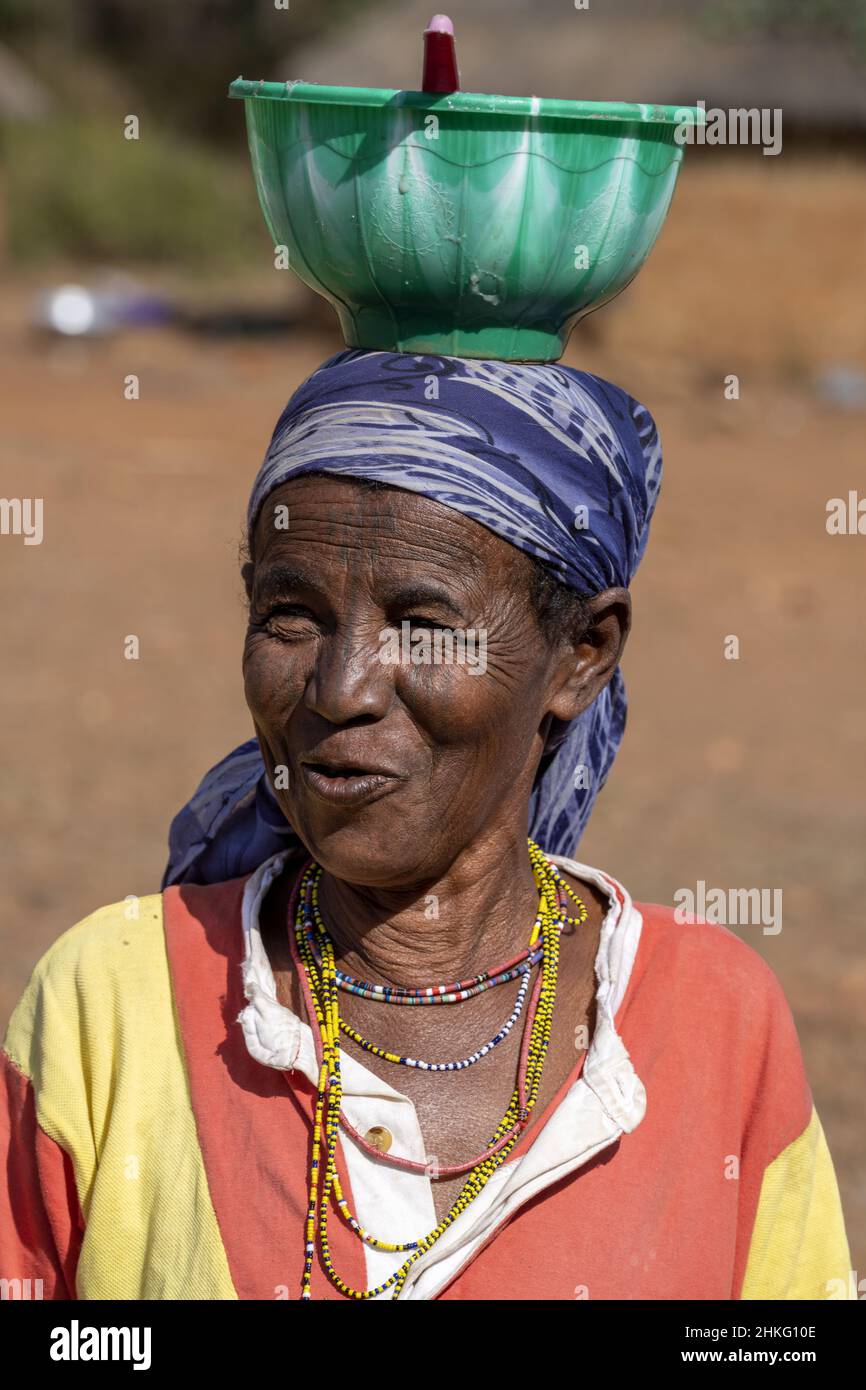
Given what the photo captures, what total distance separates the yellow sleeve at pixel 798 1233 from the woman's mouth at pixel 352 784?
26.6 inches

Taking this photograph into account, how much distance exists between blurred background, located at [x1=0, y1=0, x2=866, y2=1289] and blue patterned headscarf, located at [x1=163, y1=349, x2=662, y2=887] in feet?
9.22

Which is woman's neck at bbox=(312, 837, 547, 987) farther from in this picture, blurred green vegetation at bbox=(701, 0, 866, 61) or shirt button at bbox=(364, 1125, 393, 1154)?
blurred green vegetation at bbox=(701, 0, 866, 61)

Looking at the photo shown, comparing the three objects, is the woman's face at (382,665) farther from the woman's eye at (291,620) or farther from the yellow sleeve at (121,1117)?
the yellow sleeve at (121,1117)

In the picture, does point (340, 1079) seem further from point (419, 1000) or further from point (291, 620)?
point (291, 620)

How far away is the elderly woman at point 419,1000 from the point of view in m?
1.84

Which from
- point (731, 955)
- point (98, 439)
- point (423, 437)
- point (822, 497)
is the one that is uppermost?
point (98, 439)

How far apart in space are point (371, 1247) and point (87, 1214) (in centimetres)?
33

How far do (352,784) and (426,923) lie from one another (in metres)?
0.30

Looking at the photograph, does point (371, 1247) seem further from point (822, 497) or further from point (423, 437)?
point (822, 497)

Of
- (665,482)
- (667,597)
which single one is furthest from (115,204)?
(667,597)

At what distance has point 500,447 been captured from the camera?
1833 millimetres

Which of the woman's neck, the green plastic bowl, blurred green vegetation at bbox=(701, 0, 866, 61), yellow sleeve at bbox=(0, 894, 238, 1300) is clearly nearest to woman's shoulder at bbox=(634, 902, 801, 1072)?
the woman's neck

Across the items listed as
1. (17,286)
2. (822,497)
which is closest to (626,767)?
(822,497)

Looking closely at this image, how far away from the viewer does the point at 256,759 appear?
2.33 meters
